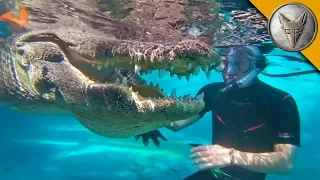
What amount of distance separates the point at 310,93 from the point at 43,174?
498 inches

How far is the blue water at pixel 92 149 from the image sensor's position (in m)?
13.2

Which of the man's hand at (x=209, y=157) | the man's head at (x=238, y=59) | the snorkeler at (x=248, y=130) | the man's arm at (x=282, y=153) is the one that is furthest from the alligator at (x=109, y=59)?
the man's arm at (x=282, y=153)

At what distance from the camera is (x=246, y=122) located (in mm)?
7219

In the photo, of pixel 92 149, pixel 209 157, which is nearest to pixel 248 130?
pixel 209 157

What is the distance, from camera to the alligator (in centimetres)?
474


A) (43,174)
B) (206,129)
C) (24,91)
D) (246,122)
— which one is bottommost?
(206,129)

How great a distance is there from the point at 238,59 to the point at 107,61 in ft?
16.7

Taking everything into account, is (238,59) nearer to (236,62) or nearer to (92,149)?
(236,62)

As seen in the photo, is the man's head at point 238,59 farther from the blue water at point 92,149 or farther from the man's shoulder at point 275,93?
the man's shoulder at point 275,93

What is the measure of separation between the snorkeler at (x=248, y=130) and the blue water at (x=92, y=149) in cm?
281

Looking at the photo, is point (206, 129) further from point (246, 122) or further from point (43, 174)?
point (246, 122)

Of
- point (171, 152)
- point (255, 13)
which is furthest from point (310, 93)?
point (255, 13)

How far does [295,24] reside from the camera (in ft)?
16.0

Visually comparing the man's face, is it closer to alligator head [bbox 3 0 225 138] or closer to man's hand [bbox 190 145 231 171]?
alligator head [bbox 3 0 225 138]
